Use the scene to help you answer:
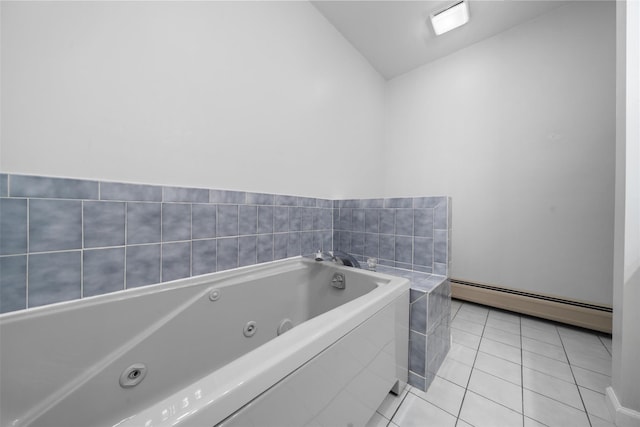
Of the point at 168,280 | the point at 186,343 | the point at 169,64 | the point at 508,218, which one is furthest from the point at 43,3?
the point at 508,218

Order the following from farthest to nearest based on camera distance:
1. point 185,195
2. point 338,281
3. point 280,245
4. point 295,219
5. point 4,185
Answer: point 295,219 → point 280,245 → point 338,281 → point 185,195 → point 4,185

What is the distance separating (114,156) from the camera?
2.68ft

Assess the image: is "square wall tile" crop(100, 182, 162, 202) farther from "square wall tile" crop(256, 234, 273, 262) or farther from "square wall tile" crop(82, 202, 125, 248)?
"square wall tile" crop(256, 234, 273, 262)

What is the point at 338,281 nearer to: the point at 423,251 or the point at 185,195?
the point at 423,251

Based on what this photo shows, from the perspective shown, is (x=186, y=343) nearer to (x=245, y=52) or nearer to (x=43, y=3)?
(x=43, y=3)

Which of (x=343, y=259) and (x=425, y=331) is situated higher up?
(x=343, y=259)

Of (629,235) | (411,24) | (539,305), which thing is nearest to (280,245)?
(629,235)

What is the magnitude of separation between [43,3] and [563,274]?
10.3ft

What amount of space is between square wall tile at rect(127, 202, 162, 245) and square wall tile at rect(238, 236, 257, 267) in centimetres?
37

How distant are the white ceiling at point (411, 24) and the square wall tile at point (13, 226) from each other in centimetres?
206

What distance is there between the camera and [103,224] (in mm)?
767

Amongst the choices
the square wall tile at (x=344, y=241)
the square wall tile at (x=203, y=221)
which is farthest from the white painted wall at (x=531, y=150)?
the square wall tile at (x=203, y=221)

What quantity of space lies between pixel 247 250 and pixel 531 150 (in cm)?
233

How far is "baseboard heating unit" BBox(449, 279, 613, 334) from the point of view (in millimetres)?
1441
